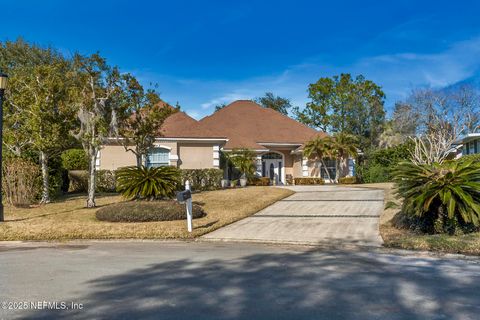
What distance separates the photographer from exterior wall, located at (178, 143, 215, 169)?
84.0ft

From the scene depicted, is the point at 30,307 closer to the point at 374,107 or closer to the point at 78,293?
the point at 78,293

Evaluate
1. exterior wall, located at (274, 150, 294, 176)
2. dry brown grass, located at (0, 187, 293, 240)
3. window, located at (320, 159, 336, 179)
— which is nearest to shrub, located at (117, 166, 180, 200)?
dry brown grass, located at (0, 187, 293, 240)

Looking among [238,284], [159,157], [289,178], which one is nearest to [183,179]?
[159,157]

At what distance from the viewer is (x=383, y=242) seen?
9.23 metres

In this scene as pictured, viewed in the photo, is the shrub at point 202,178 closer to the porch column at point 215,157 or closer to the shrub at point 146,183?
the porch column at point 215,157

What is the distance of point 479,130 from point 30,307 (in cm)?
4680

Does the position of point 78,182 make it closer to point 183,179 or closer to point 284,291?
point 183,179

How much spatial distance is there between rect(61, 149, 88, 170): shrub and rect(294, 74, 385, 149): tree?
84.6 feet

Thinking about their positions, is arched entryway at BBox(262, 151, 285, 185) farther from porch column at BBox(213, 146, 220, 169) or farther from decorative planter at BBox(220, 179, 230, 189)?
porch column at BBox(213, 146, 220, 169)

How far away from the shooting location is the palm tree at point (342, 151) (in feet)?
99.0

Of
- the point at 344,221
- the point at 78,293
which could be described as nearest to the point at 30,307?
the point at 78,293

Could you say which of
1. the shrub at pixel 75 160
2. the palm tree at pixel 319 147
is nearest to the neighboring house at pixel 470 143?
the palm tree at pixel 319 147

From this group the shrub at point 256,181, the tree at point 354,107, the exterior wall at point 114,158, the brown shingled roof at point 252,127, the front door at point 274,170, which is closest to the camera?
the exterior wall at point 114,158

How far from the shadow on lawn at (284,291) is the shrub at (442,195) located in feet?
7.75
